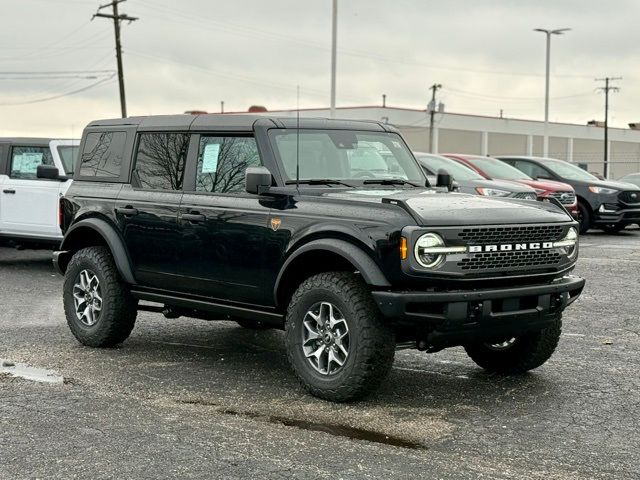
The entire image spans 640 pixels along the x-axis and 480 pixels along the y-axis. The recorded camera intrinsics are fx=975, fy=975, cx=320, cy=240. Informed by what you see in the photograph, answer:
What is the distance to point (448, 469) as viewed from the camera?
4938 millimetres

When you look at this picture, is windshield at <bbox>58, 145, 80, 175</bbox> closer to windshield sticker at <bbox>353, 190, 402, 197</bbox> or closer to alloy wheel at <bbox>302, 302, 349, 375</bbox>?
windshield sticker at <bbox>353, 190, 402, 197</bbox>

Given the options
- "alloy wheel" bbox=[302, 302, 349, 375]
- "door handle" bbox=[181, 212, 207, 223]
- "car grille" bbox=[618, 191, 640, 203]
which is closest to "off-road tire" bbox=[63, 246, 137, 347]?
"door handle" bbox=[181, 212, 207, 223]

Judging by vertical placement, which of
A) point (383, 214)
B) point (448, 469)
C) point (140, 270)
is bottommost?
point (448, 469)

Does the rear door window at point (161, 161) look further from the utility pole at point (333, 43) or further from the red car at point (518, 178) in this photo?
the utility pole at point (333, 43)

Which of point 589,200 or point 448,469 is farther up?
point 589,200

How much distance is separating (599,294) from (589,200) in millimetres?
9167

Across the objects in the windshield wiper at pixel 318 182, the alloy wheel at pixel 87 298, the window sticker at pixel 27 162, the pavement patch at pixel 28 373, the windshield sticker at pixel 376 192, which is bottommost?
the pavement patch at pixel 28 373

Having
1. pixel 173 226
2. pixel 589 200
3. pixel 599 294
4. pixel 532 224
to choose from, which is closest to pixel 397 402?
pixel 532 224

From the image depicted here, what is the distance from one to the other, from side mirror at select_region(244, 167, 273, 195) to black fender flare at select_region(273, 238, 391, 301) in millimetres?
534

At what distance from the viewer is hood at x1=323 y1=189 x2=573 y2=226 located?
6.02 meters

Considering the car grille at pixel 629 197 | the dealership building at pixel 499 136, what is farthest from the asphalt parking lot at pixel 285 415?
the dealership building at pixel 499 136

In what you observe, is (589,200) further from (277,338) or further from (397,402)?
(397,402)

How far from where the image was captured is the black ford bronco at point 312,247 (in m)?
6.01

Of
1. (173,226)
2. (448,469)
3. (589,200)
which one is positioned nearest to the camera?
(448,469)
